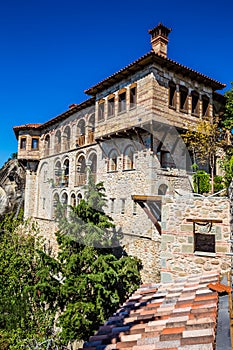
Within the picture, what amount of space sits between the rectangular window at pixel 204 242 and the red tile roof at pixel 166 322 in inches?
268

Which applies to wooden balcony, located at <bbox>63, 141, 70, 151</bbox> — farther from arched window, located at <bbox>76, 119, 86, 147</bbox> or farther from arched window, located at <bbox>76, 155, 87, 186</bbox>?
arched window, located at <bbox>76, 155, 87, 186</bbox>

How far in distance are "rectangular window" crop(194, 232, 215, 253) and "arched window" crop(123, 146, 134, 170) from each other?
17.3ft

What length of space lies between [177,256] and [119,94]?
34.7 ft

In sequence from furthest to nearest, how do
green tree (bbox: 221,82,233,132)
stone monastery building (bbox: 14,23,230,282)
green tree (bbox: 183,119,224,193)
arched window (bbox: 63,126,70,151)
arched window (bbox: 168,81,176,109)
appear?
1. arched window (bbox: 63,126,70,151)
2. green tree (bbox: 221,82,233,132)
3. green tree (bbox: 183,119,224,193)
4. arched window (bbox: 168,81,176,109)
5. stone monastery building (bbox: 14,23,230,282)

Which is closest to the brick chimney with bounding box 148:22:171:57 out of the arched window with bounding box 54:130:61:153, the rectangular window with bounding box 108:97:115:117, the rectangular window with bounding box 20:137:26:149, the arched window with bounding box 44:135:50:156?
the rectangular window with bounding box 108:97:115:117

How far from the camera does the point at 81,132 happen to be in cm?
2234

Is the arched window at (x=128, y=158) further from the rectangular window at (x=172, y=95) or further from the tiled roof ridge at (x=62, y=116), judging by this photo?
the tiled roof ridge at (x=62, y=116)

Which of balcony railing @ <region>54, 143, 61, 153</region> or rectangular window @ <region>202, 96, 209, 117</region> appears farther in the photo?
balcony railing @ <region>54, 143, 61, 153</region>

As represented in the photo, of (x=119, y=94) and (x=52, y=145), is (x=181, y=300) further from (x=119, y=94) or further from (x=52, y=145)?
(x=52, y=145)

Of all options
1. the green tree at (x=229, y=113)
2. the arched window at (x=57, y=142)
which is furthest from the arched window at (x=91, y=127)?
the green tree at (x=229, y=113)

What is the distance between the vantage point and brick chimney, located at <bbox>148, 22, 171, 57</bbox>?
16469 millimetres

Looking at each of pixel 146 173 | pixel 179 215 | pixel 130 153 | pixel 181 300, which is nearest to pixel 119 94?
pixel 130 153

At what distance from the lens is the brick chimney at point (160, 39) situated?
16.5 metres

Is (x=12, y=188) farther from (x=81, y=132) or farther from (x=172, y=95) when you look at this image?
(x=172, y=95)
